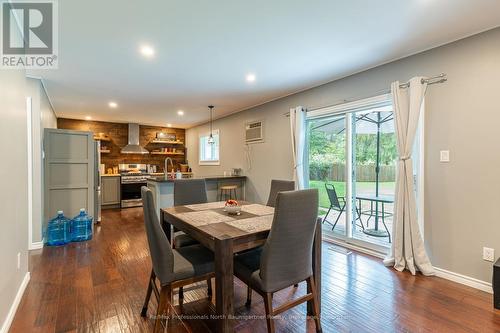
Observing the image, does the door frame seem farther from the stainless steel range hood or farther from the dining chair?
the stainless steel range hood

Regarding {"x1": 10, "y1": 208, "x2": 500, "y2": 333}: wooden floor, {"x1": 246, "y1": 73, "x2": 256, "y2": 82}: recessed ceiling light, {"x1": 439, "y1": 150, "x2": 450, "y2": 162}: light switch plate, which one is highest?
A: {"x1": 246, "y1": 73, "x2": 256, "y2": 82}: recessed ceiling light

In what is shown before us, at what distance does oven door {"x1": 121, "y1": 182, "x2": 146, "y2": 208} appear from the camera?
22.7ft

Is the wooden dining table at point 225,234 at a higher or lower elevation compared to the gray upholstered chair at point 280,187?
lower

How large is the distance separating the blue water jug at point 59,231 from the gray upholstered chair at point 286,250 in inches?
142

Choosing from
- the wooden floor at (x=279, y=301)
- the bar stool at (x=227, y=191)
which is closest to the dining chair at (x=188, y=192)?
the wooden floor at (x=279, y=301)

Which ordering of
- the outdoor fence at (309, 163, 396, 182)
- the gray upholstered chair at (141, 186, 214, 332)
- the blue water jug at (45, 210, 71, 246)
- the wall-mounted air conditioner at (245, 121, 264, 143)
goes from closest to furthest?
the gray upholstered chair at (141, 186, 214, 332)
the outdoor fence at (309, 163, 396, 182)
the blue water jug at (45, 210, 71, 246)
the wall-mounted air conditioner at (245, 121, 264, 143)

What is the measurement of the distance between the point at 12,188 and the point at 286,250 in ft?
7.63

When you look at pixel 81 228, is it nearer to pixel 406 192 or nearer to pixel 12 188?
pixel 12 188

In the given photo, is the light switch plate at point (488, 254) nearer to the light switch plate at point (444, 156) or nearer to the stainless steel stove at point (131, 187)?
the light switch plate at point (444, 156)

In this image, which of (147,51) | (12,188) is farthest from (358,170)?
(12,188)

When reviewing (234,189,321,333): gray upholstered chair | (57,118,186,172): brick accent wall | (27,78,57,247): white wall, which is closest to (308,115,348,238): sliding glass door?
(234,189,321,333): gray upholstered chair

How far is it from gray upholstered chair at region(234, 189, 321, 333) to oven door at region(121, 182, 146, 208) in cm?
608

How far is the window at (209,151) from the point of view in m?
7.04

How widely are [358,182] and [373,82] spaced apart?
1440 mm
